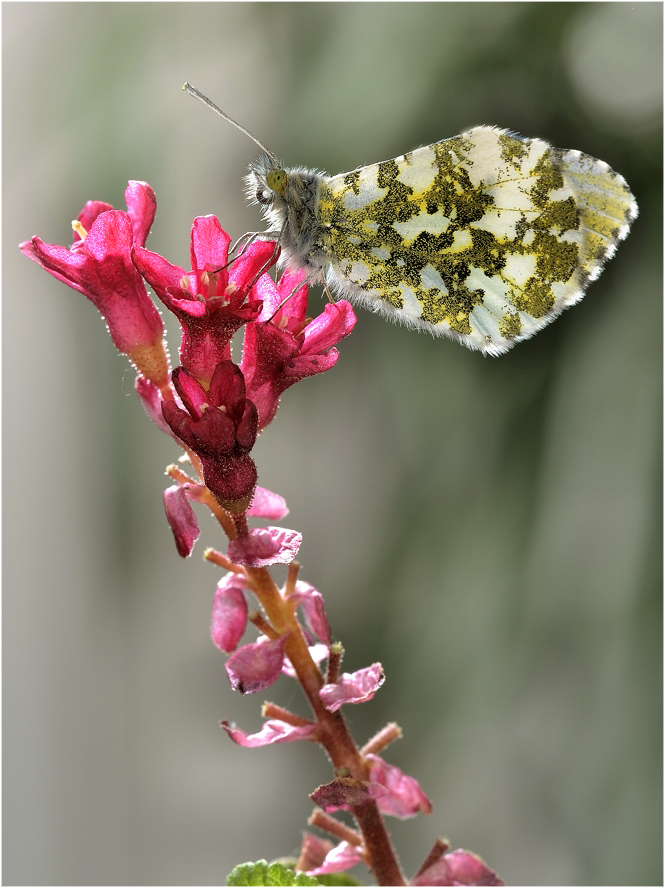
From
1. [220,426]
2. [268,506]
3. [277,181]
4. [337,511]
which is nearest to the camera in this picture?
[220,426]

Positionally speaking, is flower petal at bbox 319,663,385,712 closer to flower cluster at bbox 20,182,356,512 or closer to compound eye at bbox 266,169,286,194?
flower cluster at bbox 20,182,356,512

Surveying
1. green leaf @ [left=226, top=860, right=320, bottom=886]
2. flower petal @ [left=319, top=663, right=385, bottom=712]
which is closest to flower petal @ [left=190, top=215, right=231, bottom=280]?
flower petal @ [left=319, top=663, right=385, bottom=712]

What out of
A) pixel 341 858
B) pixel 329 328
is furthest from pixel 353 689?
pixel 329 328

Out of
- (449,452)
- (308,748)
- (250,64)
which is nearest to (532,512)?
(449,452)

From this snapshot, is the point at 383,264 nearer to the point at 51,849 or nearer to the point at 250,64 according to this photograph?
the point at 250,64

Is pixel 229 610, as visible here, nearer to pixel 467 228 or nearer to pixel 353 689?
pixel 353 689

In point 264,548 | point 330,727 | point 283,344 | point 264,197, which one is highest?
point 264,197
